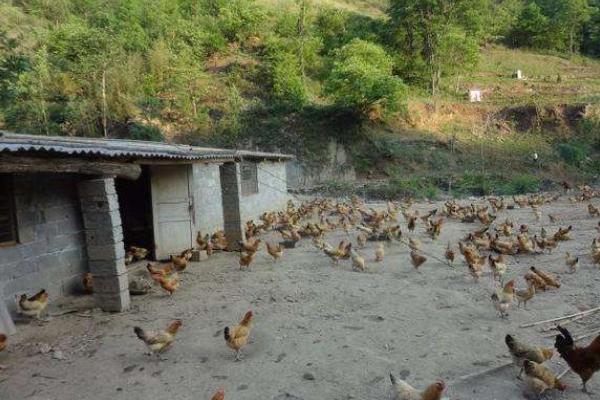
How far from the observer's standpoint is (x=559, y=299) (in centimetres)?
788

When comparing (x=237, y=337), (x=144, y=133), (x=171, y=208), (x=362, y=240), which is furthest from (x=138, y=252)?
(x=144, y=133)

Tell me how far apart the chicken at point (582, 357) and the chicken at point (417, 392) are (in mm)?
1518

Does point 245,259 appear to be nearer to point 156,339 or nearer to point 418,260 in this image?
point 418,260

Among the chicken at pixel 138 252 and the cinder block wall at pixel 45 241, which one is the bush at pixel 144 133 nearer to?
the chicken at pixel 138 252

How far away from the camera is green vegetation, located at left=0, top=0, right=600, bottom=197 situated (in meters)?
26.8

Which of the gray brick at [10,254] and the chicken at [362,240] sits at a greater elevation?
the gray brick at [10,254]

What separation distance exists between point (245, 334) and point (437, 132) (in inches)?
1135

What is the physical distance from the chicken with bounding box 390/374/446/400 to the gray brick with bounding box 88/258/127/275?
16.6 ft

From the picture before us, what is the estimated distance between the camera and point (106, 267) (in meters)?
7.72

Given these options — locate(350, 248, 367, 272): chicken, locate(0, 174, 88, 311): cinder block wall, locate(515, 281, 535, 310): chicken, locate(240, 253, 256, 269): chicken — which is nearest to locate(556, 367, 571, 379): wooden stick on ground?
locate(515, 281, 535, 310): chicken

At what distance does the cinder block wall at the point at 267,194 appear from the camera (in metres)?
16.3

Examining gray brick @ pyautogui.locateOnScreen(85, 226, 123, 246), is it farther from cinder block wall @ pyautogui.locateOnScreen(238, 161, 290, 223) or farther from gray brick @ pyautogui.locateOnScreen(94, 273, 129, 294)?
cinder block wall @ pyautogui.locateOnScreen(238, 161, 290, 223)

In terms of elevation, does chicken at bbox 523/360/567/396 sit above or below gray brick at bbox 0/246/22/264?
below

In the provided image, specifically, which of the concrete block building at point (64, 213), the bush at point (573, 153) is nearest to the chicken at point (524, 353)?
the concrete block building at point (64, 213)
